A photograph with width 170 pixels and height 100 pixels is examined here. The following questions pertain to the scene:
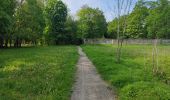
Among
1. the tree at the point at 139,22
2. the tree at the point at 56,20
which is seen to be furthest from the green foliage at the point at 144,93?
the tree at the point at 139,22

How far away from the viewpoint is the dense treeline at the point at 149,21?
106188 millimetres

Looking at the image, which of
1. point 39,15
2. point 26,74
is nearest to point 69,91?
point 26,74

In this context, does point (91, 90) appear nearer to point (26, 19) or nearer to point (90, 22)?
point (26, 19)

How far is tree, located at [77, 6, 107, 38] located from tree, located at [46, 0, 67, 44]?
707 cm

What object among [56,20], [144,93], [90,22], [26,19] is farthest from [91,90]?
[90,22]

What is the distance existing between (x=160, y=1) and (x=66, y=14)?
3248 cm

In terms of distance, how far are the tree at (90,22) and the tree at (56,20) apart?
7.07 m

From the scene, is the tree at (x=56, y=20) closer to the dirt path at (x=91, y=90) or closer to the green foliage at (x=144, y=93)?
the dirt path at (x=91, y=90)

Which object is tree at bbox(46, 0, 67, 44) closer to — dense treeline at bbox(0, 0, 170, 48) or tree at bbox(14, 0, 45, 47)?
dense treeline at bbox(0, 0, 170, 48)

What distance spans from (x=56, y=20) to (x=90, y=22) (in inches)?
496

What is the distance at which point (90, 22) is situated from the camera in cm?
10612

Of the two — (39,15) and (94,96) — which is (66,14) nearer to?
(39,15)

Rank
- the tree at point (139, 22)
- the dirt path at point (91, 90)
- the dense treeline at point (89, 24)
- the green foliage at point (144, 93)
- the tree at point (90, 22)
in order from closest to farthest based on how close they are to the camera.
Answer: the green foliage at point (144, 93) < the dirt path at point (91, 90) < the dense treeline at point (89, 24) < the tree at point (90, 22) < the tree at point (139, 22)

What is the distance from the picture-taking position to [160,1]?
110250mm
